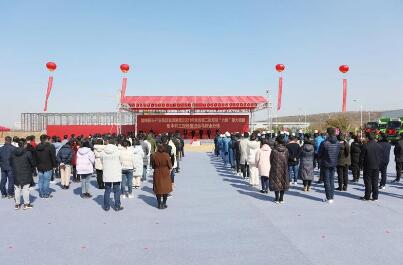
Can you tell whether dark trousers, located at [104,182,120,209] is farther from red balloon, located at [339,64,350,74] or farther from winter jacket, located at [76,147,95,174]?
red balloon, located at [339,64,350,74]

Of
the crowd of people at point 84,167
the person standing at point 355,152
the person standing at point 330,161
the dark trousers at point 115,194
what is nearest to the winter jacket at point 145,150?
the crowd of people at point 84,167

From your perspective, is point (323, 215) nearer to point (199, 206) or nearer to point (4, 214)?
point (199, 206)

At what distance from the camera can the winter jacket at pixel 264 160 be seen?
26.6ft

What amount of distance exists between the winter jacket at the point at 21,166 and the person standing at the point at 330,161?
6.27 m

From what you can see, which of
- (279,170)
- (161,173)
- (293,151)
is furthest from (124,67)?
(279,170)

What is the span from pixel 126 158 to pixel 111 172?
29.1 inches

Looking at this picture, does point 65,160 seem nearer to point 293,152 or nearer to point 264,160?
point 264,160

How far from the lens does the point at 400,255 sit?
4.24 metres

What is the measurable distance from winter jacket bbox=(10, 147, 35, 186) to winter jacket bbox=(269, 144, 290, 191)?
5078mm

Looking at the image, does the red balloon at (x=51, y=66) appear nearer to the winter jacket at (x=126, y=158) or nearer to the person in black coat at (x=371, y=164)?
the winter jacket at (x=126, y=158)

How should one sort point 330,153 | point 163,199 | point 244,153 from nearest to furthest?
1. point 163,199
2. point 330,153
3. point 244,153

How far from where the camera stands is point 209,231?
5305 mm

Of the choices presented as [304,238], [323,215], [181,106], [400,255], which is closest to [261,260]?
[304,238]

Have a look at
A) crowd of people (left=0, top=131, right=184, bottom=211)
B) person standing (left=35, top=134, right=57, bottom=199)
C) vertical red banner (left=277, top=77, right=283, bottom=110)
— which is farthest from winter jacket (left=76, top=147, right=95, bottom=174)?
vertical red banner (left=277, top=77, right=283, bottom=110)
